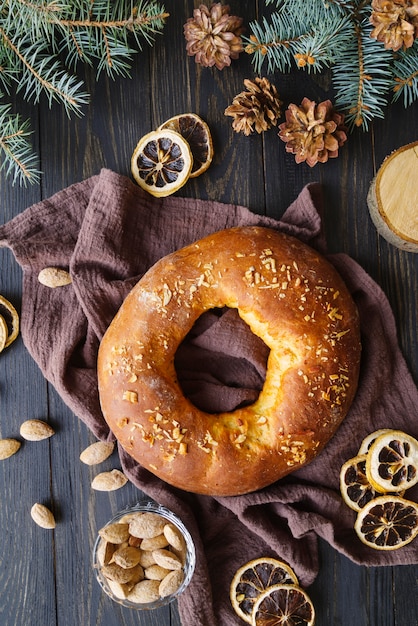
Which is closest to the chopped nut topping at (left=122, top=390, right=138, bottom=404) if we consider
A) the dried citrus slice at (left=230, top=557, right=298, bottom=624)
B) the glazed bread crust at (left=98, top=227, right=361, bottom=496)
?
the glazed bread crust at (left=98, top=227, right=361, bottom=496)

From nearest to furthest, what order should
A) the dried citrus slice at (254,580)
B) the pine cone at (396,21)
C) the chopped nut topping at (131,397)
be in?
the pine cone at (396,21), the chopped nut topping at (131,397), the dried citrus slice at (254,580)

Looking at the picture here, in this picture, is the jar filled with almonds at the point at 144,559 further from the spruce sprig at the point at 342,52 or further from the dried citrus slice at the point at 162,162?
the spruce sprig at the point at 342,52

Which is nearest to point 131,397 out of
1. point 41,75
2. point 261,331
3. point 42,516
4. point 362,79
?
point 261,331

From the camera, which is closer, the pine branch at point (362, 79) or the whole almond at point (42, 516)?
the pine branch at point (362, 79)

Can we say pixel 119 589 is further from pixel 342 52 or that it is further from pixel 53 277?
pixel 342 52

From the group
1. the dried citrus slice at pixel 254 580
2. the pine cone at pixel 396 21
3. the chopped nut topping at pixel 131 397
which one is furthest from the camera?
the dried citrus slice at pixel 254 580

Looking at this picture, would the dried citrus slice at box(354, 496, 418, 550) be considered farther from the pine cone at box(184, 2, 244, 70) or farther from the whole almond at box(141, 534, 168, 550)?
the pine cone at box(184, 2, 244, 70)

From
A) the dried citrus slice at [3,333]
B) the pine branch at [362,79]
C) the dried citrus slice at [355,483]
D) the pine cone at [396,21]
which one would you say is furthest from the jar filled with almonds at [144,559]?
the pine cone at [396,21]

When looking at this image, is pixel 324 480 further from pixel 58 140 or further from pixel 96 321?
pixel 58 140
